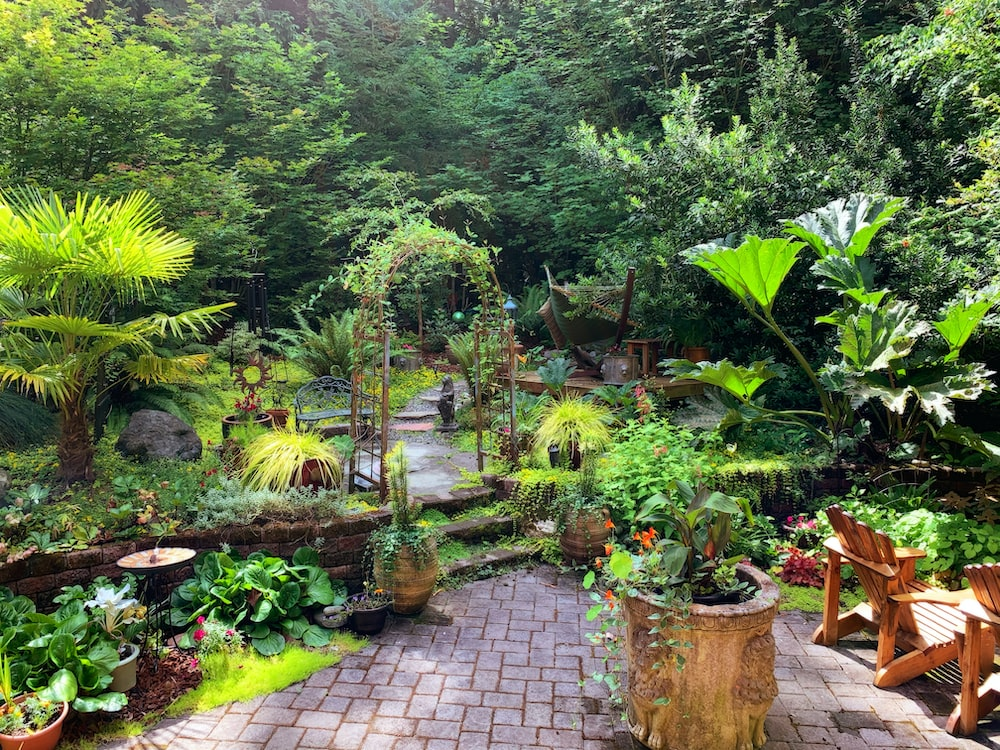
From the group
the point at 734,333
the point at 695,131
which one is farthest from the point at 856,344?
the point at 695,131

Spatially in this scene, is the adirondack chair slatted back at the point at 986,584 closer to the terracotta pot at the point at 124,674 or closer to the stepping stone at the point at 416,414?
the terracotta pot at the point at 124,674

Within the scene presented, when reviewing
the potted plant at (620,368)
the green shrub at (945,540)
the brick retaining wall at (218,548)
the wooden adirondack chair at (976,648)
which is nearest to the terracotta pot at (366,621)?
the brick retaining wall at (218,548)

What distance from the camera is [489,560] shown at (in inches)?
174

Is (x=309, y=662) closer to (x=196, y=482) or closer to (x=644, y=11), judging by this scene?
(x=196, y=482)

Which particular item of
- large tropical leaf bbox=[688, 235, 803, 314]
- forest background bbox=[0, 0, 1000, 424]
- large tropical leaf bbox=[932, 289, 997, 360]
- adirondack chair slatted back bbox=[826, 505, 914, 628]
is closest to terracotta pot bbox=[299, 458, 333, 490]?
adirondack chair slatted back bbox=[826, 505, 914, 628]

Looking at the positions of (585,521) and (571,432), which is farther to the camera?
(571,432)

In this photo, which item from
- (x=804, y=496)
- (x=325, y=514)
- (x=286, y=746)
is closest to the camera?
(x=286, y=746)

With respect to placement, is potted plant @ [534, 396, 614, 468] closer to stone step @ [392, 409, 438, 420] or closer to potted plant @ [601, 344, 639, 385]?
potted plant @ [601, 344, 639, 385]

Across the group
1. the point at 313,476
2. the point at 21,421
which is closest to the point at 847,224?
the point at 313,476

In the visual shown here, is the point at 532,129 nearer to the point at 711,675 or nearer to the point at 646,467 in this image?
the point at 646,467

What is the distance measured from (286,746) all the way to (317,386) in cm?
491

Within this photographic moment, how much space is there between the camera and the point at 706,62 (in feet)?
31.0

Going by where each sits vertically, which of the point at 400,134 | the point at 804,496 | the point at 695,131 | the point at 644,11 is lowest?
the point at 804,496

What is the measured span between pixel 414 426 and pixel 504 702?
4.81 m
